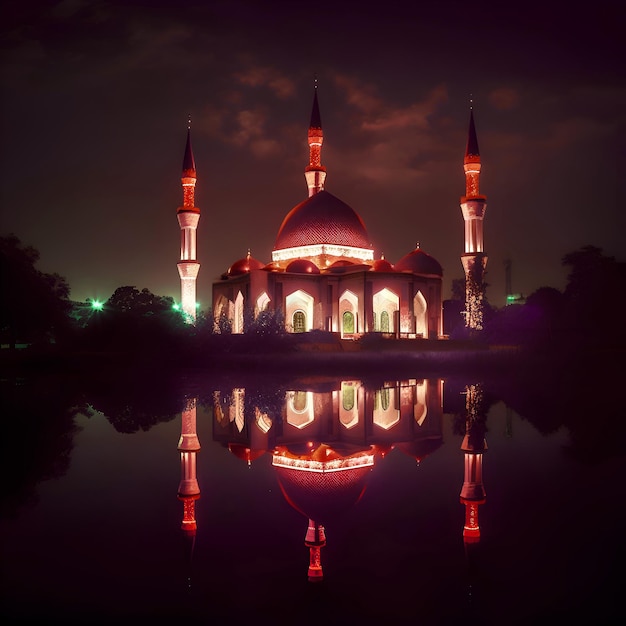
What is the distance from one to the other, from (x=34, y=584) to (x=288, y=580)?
1072mm

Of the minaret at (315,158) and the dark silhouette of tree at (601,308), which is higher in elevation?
the minaret at (315,158)

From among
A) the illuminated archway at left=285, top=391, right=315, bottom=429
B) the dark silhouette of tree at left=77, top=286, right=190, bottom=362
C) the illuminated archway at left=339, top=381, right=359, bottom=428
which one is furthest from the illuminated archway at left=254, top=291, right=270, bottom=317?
the illuminated archway at left=285, top=391, right=315, bottom=429

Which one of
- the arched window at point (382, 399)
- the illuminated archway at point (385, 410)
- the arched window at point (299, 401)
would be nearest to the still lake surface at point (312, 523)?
the illuminated archway at point (385, 410)

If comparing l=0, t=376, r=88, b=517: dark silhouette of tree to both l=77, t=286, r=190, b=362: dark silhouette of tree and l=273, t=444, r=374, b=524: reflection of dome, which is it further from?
l=77, t=286, r=190, b=362: dark silhouette of tree

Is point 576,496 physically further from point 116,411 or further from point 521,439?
point 116,411

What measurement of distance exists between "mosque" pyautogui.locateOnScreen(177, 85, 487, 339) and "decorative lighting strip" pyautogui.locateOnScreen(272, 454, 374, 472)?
1071 inches

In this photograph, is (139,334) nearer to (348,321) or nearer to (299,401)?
(299,401)

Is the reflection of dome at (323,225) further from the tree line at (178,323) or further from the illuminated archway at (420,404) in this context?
the illuminated archway at (420,404)

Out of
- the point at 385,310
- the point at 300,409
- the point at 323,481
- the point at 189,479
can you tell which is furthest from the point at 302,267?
the point at 323,481

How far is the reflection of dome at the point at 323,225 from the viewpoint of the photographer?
130 ft

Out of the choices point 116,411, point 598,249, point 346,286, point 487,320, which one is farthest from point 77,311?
point 116,411

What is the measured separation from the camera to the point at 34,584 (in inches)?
112

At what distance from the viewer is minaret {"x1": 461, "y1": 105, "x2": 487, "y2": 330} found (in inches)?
1390

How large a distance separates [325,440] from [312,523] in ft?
10.4
